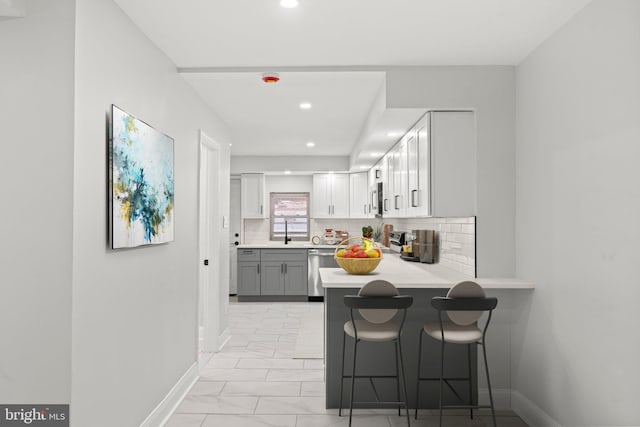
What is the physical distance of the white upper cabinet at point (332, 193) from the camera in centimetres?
789

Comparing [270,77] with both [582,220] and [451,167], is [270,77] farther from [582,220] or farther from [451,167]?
[582,220]

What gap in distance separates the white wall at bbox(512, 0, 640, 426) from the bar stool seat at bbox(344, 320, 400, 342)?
0.99m

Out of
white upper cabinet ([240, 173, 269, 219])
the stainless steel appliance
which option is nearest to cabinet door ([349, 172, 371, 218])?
white upper cabinet ([240, 173, 269, 219])

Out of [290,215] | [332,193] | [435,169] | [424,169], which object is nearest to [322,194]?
[332,193]

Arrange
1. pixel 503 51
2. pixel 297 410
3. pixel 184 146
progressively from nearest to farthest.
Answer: pixel 503 51
pixel 297 410
pixel 184 146

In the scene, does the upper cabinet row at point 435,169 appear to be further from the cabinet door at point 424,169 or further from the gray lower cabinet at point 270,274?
the gray lower cabinet at point 270,274

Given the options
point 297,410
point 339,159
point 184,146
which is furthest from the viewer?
point 339,159

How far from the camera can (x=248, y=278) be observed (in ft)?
24.3

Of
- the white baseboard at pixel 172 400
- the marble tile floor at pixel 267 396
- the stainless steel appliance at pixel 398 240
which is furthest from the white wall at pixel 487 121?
the white baseboard at pixel 172 400

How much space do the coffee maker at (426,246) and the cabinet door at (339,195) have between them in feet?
10.7

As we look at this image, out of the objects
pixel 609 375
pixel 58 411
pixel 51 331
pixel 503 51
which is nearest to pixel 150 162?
pixel 51 331

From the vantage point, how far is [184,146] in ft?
11.7

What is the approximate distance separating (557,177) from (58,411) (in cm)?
292

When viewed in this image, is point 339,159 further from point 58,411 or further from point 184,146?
point 58,411
